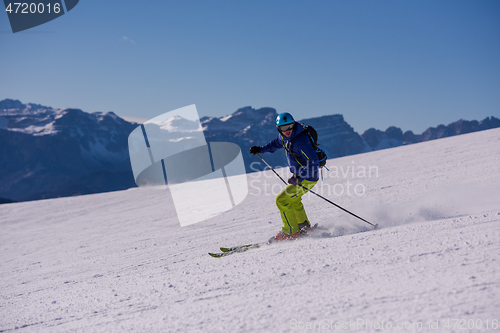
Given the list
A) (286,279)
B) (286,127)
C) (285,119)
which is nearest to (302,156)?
(286,127)

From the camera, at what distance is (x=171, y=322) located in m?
2.62

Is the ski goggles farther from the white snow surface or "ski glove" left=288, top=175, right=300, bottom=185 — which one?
the white snow surface

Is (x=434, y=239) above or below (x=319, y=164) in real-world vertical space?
below

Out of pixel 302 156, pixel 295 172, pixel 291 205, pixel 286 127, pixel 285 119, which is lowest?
pixel 291 205

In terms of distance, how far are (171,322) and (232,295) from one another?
2.06ft

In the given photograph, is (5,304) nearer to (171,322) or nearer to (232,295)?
(171,322)

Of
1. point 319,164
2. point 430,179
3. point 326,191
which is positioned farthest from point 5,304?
point 430,179

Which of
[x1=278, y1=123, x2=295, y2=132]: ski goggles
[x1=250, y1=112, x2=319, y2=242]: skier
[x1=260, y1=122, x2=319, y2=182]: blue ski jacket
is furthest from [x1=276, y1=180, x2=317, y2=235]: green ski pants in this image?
[x1=278, y1=123, x2=295, y2=132]: ski goggles

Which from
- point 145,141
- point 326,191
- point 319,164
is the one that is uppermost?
point 145,141

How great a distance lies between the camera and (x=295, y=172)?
5375 millimetres

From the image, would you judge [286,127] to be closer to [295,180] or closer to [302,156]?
[302,156]

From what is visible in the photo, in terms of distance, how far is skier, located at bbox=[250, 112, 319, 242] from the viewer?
5.04m

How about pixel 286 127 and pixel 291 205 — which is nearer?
pixel 286 127

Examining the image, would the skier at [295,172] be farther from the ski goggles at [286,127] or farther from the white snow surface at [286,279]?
the white snow surface at [286,279]
